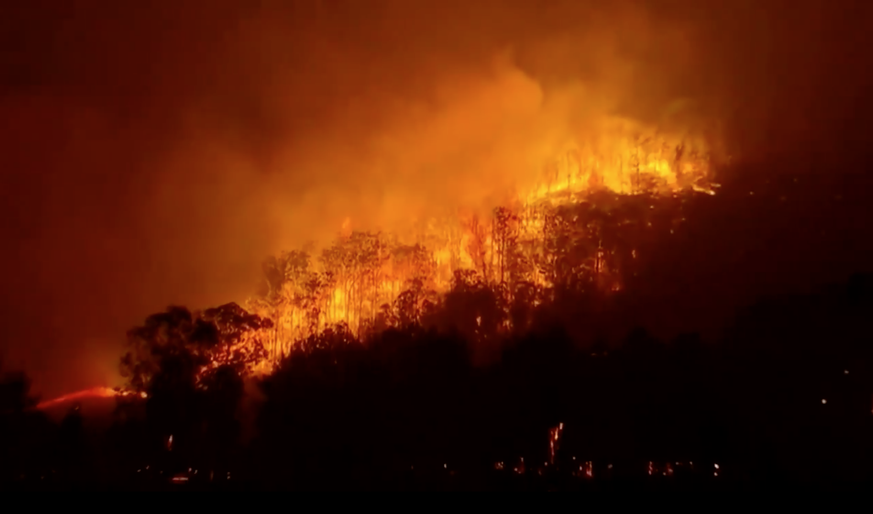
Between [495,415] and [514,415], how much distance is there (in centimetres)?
77

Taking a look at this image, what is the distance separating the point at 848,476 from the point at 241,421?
26053mm

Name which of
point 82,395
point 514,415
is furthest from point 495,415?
point 82,395

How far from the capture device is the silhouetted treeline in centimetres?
3338

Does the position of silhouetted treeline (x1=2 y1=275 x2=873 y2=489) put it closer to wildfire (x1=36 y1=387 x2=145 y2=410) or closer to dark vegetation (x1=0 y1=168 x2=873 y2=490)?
dark vegetation (x1=0 y1=168 x2=873 y2=490)

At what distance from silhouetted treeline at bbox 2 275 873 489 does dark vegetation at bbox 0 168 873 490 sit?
83mm

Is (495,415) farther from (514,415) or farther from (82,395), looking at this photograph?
(82,395)

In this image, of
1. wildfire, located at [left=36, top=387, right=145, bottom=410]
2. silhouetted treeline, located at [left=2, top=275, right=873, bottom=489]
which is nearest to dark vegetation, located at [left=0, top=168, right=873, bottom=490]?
silhouetted treeline, located at [left=2, top=275, right=873, bottom=489]

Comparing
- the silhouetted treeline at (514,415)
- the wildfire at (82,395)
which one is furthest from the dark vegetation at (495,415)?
the wildfire at (82,395)

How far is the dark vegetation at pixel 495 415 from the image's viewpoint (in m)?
33.2

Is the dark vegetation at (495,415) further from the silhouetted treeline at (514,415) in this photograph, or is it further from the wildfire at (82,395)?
the wildfire at (82,395)

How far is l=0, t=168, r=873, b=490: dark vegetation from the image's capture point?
109 ft

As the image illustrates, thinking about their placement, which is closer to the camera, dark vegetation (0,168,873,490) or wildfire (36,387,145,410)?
dark vegetation (0,168,873,490)

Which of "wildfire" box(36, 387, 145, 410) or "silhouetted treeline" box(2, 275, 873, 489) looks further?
"wildfire" box(36, 387, 145, 410)

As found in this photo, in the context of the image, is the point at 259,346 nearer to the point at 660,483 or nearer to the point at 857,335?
the point at 660,483
